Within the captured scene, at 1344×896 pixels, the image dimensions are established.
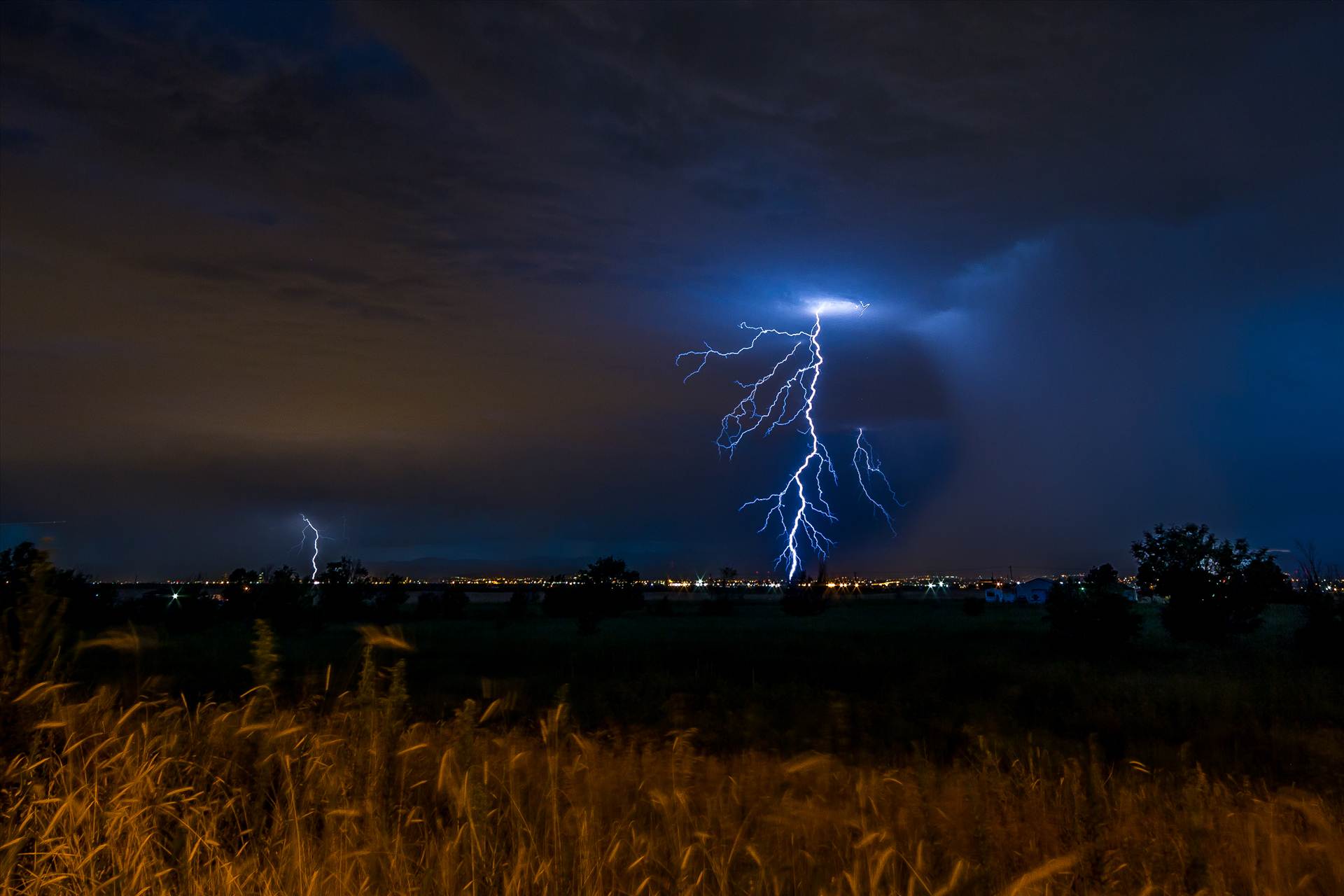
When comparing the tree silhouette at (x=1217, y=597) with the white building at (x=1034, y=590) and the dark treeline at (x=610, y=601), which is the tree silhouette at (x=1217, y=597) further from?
the white building at (x=1034, y=590)

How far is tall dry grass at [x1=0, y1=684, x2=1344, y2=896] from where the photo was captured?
398cm

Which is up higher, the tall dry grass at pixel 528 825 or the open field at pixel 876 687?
the tall dry grass at pixel 528 825

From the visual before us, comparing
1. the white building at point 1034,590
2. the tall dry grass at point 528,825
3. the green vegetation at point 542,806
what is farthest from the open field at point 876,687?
the white building at point 1034,590

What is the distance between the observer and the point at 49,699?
5359 millimetres

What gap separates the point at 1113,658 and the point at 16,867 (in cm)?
2871

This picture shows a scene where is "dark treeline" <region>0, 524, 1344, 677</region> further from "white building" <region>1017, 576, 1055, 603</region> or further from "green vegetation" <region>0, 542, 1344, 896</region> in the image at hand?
"white building" <region>1017, 576, 1055, 603</region>

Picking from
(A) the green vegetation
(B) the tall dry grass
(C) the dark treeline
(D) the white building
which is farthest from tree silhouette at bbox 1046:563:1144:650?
(D) the white building

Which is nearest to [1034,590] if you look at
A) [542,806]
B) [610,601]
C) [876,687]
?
[610,601]

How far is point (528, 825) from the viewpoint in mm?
4961

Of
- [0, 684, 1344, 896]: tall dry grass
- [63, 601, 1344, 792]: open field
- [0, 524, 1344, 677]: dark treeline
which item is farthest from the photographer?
[0, 524, 1344, 677]: dark treeline

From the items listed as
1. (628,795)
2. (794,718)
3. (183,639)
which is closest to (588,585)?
(183,639)

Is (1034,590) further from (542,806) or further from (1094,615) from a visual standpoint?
(542,806)

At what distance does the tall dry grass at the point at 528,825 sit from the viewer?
3.98 meters

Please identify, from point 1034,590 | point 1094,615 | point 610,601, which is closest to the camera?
point 1094,615
